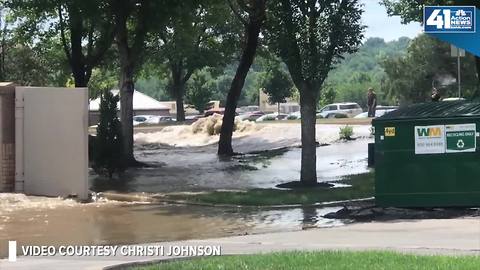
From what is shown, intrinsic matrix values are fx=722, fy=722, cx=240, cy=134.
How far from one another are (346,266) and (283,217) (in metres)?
6.18

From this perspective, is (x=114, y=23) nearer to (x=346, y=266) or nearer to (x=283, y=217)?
(x=283, y=217)

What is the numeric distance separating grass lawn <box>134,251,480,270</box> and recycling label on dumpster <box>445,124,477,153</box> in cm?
516

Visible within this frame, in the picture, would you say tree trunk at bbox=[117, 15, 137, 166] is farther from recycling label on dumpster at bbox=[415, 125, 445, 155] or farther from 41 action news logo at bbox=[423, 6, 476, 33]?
41 action news logo at bbox=[423, 6, 476, 33]

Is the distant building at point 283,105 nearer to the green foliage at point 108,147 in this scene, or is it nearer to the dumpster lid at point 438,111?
the green foliage at point 108,147

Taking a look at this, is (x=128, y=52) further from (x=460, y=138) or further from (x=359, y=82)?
(x=359, y=82)

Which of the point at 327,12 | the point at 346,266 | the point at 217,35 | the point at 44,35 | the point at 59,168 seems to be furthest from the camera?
the point at 217,35

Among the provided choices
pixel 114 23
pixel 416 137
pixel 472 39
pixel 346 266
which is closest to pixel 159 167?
pixel 114 23

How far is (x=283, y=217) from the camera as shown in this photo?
13.5m

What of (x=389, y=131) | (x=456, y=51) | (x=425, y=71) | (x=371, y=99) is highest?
(x=425, y=71)

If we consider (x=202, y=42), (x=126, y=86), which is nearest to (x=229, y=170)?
(x=126, y=86)

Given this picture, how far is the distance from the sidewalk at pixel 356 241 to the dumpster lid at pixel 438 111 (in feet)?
6.67

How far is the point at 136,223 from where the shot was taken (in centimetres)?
1277

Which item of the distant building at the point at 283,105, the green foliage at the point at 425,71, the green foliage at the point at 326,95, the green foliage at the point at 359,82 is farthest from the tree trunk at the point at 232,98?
the distant building at the point at 283,105

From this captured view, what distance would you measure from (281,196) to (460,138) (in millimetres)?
4441
